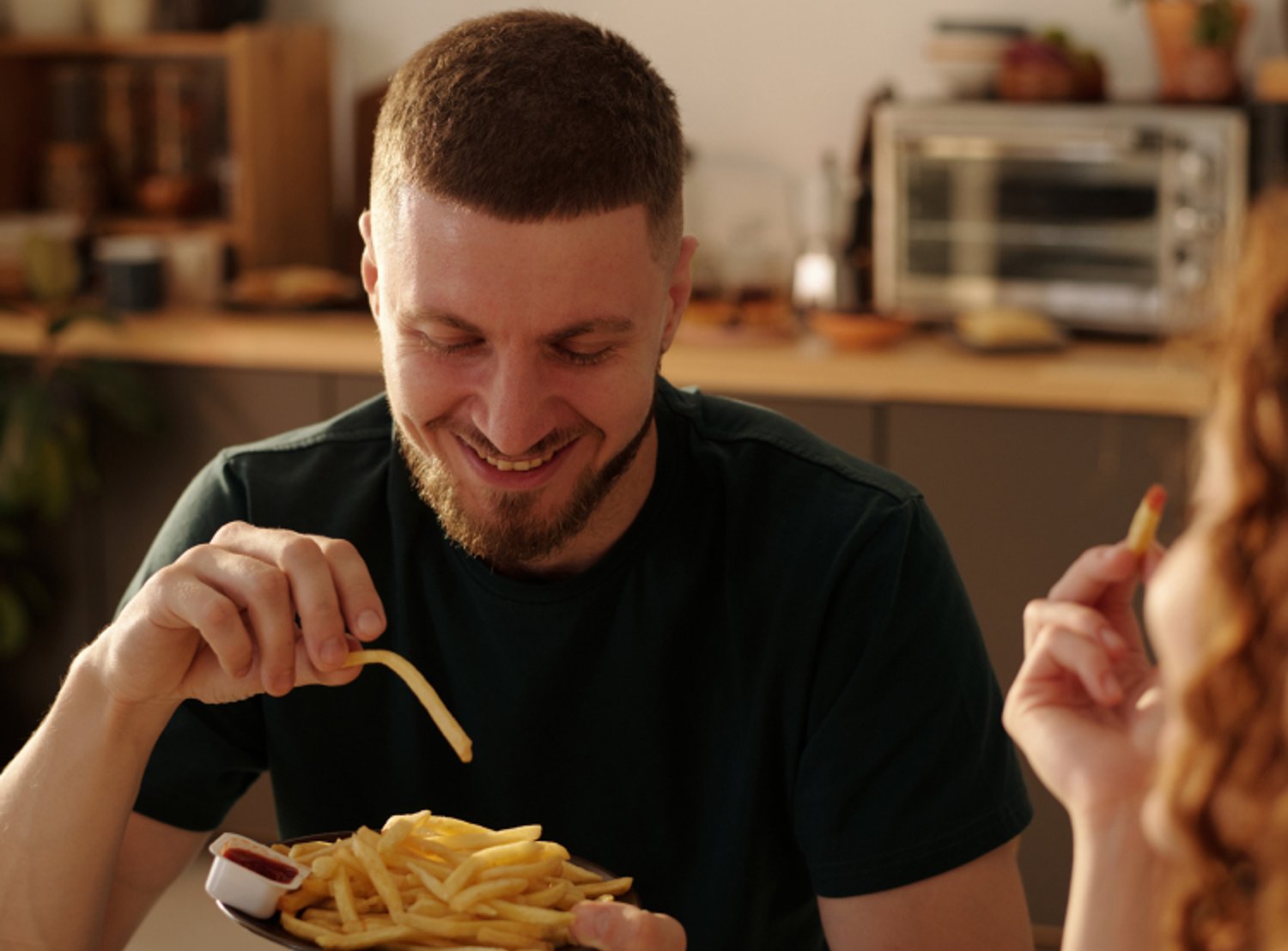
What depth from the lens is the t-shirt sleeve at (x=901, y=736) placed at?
135 centimetres

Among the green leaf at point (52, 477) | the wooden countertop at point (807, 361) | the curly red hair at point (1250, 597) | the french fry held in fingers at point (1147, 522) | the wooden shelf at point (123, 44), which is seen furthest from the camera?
the wooden shelf at point (123, 44)

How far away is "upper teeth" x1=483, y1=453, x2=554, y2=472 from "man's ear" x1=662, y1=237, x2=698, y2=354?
0.16 m

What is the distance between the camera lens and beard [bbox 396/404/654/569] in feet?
4.59

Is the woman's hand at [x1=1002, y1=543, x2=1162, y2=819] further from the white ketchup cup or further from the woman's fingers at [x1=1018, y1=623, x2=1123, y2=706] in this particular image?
the white ketchup cup

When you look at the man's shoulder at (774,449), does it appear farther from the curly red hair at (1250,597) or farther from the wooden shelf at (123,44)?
the wooden shelf at (123,44)

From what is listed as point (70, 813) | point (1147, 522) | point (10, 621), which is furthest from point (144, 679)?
point (10, 621)

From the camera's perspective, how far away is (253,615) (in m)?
1.25

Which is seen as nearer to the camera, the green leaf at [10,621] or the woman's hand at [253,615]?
the woman's hand at [253,615]

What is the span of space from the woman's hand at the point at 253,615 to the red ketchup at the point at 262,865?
0.57ft

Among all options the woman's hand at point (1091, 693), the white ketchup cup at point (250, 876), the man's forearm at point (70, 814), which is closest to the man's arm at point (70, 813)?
the man's forearm at point (70, 814)

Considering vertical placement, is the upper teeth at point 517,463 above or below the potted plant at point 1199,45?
below

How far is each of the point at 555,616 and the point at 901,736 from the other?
32 centimetres

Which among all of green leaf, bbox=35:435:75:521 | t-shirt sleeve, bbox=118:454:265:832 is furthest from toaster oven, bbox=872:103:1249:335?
t-shirt sleeve, bbox=118:454:265:832

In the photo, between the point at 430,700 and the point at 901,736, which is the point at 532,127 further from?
the point at 901,736
